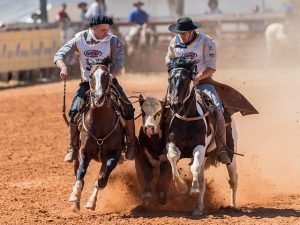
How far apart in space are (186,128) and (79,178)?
1.30 metres

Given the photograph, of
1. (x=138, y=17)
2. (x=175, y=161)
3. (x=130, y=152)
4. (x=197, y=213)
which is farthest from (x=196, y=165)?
(x=138, y=17)

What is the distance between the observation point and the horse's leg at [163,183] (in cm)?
993

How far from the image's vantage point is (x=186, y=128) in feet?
31.3

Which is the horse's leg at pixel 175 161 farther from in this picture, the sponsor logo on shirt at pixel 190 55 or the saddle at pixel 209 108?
the sponsor logo on shirt at pixel 190 55

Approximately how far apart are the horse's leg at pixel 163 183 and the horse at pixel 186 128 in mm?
458

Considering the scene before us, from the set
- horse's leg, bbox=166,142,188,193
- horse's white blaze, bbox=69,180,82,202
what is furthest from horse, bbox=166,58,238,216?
horse's white blaze, bbox=69,180,82,202

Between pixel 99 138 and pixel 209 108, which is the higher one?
pixel 209 108

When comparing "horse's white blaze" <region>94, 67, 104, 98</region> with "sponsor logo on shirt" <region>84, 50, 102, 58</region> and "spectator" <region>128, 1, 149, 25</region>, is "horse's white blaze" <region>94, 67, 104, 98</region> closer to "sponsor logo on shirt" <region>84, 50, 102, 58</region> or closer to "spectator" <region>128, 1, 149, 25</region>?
"sponsor logo on shirt" <region>84, 50, 102, 58</region>

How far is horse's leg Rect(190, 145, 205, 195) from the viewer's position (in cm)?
933

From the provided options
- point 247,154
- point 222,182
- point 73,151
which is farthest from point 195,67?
point 247,154

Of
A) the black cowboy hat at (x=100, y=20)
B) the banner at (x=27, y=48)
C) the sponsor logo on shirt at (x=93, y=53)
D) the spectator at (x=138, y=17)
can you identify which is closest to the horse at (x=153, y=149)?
the sponsor logo on shirt at (x=93, y=53)

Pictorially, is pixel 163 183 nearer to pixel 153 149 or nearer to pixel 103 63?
pixel 153 149

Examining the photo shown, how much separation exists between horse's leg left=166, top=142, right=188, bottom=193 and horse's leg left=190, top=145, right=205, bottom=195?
15 cm

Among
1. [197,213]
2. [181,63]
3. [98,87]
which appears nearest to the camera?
[98,87]
